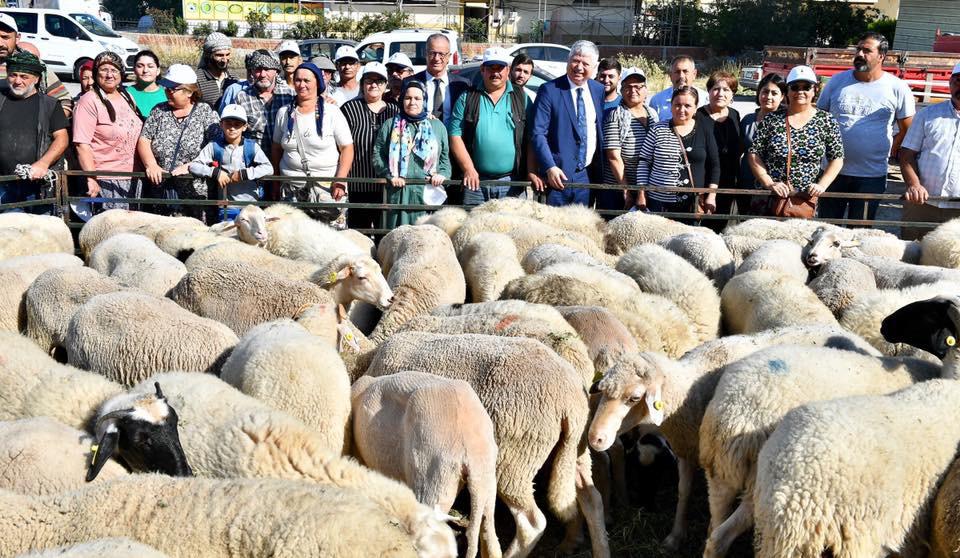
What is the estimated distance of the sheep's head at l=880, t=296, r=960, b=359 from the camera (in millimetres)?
4141

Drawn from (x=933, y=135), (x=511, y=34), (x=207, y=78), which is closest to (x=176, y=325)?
(x=207, y=78)

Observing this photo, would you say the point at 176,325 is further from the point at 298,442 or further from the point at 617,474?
the point at 617,474

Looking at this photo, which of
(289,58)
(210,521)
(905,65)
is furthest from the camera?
(905,65)

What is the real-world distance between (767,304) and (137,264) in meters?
4.01

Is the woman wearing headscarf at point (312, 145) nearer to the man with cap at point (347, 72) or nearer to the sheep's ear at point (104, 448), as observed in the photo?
the man with cap at point (347, 72)

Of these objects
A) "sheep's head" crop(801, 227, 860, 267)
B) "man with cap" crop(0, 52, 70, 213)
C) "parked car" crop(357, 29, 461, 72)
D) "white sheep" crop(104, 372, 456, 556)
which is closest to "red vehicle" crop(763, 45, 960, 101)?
"parked car" crop(357, 29, 461, 72)

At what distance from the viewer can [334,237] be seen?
6637mm

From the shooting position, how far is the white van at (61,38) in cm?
2216

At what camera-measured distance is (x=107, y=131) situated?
7.27 meters

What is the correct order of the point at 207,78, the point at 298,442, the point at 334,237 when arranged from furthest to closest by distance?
the point at 207,78, the point at 334,237, the point at 298,442

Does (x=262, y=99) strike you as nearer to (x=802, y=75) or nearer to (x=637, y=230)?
(x=637, y=230)

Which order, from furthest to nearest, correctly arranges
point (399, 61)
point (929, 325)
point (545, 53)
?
point (545, 53), point (399, 61), point (929, 325)

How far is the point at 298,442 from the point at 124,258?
2984 mm

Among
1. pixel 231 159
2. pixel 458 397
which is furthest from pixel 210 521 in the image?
pixel 231 159
